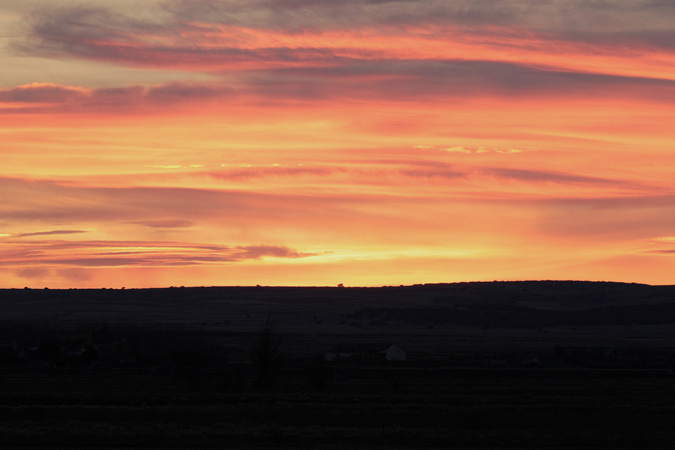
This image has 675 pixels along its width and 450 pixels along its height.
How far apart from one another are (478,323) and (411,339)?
5272cm

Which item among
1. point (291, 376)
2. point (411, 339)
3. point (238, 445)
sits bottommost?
point (238, 445)

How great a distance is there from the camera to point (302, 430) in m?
31.5

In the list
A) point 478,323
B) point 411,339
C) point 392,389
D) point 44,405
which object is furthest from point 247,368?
point 478,323

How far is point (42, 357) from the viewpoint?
83625 millimetres

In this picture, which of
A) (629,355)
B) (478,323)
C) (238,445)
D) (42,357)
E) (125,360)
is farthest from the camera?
(478,323)

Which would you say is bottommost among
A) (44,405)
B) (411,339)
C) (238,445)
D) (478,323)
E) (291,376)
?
(238,445)

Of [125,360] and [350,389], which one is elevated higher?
[125,360]

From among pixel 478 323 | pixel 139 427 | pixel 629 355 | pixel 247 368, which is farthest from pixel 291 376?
pixel 478 323

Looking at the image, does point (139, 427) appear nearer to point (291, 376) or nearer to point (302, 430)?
point (302, 430)

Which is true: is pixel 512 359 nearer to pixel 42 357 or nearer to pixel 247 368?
pixel 247 368

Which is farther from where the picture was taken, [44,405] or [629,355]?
[629,355]

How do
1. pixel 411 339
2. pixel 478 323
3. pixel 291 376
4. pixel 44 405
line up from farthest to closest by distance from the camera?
pixel 478 323 → pixel 411 339 → pixel 291 376 → pixel 44 405

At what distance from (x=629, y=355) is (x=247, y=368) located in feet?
151

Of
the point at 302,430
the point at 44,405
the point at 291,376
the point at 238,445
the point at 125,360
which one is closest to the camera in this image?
the point at 238,445
